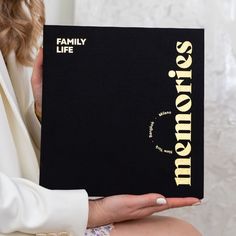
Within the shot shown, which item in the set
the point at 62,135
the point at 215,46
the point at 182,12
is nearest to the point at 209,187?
the point at 215,46

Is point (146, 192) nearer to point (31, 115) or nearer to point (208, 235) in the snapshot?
point (31, 115)

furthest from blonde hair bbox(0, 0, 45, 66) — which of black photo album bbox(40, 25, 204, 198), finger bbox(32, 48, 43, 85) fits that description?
black photo album bbox(40, 25, 204, 198)

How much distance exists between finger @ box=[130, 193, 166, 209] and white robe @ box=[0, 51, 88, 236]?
0.09 meters

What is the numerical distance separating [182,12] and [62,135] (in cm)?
85

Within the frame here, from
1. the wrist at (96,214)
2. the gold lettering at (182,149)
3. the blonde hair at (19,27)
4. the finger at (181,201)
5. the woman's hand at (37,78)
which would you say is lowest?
the wrist at (96,214)

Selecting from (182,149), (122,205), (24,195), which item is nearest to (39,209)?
(24,195)

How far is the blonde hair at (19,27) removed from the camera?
105cm

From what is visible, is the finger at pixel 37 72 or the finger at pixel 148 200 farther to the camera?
the finger at pixel 37 72

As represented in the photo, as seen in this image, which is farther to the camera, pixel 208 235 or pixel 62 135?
pixel 208 235

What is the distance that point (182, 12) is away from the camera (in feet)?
5.08

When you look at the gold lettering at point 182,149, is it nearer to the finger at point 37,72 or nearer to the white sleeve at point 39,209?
the white sleeve at point 39,209

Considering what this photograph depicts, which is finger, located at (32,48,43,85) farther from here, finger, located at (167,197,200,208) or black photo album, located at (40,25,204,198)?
finger, located at (167,197,200,208)

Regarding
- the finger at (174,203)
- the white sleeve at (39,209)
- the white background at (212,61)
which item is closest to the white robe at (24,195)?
the white sleeve at (39,209)

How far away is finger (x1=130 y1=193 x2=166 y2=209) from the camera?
0.82 m
